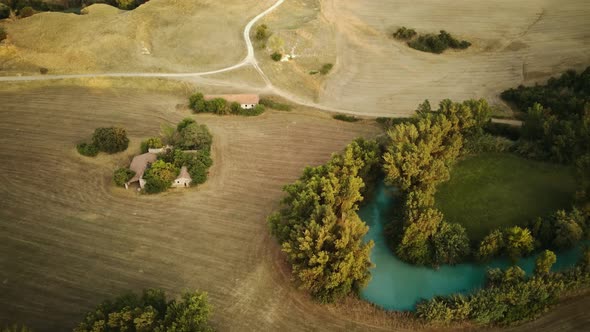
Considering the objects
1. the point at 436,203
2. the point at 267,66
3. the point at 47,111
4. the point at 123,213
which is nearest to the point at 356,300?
the point at 436,203

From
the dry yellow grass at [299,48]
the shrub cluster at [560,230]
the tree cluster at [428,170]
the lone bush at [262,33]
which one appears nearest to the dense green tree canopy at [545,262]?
the shrub cluster at [560,230]

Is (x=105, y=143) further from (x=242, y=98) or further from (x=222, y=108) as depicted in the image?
(x=242, y=98)

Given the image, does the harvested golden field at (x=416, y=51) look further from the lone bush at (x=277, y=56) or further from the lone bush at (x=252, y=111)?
the lone bush at (x=252, y=111)

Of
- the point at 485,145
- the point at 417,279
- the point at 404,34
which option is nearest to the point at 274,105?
the point at 485,145

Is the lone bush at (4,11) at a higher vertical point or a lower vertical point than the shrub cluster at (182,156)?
lower

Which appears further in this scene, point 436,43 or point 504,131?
point 436,43

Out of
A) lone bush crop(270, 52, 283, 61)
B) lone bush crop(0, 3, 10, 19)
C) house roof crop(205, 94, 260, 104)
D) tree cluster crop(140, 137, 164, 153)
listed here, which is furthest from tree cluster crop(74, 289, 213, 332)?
lone bush crop(0, 3, 10, 19)
